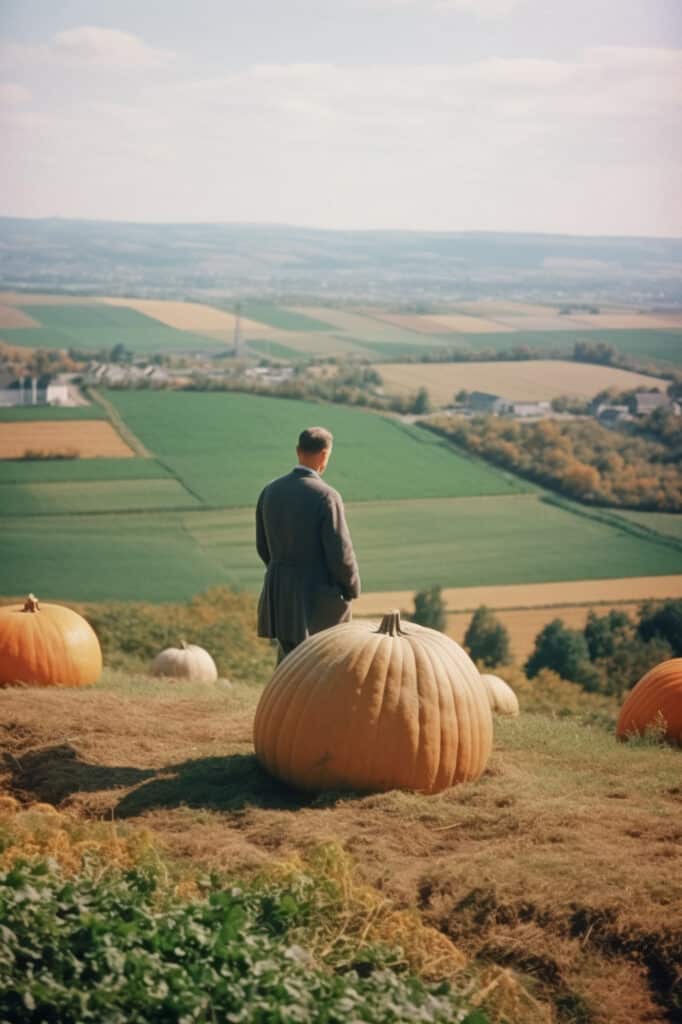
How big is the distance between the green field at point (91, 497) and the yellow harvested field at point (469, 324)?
53.6 ft

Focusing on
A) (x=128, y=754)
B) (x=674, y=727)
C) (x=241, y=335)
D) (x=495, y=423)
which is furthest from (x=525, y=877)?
(x=241, y=335)

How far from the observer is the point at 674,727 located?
10031 millimetres

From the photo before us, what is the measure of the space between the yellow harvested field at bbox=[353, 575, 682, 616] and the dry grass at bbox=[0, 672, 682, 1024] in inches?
722

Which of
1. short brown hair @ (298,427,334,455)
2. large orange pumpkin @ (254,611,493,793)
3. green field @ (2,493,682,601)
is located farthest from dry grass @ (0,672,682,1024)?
green field @ (2,493,682,601)

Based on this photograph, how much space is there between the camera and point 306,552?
8766 millimetres

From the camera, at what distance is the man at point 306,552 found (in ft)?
28.5

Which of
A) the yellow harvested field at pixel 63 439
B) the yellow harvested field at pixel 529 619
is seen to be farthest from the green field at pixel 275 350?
the yellow harvested field at pixel 529 619

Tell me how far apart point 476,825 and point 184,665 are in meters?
8.13

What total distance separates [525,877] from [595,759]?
2599 millimetres

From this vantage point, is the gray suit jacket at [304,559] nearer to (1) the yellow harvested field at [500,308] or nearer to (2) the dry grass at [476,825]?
(2) the dry grass at [476,825]

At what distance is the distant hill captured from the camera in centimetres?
4059

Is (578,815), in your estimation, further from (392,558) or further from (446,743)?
(392,558)

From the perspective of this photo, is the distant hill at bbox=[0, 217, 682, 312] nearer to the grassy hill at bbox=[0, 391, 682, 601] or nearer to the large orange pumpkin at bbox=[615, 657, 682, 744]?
the grassy hill at bbox=[0, 391, 682, 601]

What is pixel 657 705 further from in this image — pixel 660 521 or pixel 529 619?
pixel 660 521
